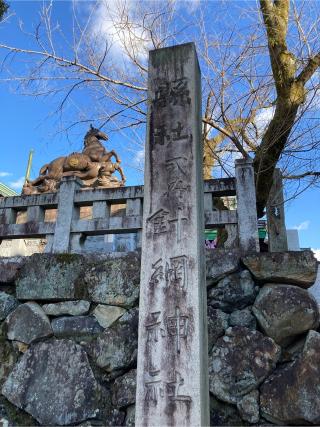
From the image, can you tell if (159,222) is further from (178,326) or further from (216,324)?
(216,324)

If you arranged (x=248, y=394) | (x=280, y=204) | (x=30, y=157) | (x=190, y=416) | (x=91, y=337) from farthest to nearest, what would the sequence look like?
(x=30, y=157) → (x=280, y=204) → (x=91, y=337) → (x=248, y=394) → (x=190, y=416)

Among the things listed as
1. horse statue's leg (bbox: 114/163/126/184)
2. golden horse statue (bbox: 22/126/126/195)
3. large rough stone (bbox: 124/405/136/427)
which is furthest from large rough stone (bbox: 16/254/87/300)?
horse statue's leg (bbox: 114/163/126/184)

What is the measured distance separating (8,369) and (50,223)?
158 centimetres

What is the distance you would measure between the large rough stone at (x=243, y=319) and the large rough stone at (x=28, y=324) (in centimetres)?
184

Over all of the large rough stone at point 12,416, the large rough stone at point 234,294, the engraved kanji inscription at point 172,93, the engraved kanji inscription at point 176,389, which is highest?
the engraved kanji inscription at point 172,93

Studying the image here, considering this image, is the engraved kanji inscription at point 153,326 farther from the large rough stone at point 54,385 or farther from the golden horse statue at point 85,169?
the golden horse statue at point 85,169

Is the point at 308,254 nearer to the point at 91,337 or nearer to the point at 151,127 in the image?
the point at 151,127

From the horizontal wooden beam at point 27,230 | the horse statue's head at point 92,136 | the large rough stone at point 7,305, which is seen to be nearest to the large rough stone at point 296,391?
the large rough stone at point 7,305

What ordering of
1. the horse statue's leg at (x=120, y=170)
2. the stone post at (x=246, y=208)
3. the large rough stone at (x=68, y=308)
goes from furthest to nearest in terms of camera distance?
the horse statue's leg at (x=120, y=170) → the large rough stone at (x=68, y=308) → the stone post at (x=246, y=208)

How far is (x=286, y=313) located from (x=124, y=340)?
5.01ft

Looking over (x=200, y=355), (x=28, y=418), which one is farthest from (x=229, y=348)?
(x=28, y=418)

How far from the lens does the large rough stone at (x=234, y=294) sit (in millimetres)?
3850

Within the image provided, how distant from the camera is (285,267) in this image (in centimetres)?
A: 376

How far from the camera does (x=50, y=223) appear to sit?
455 cm
